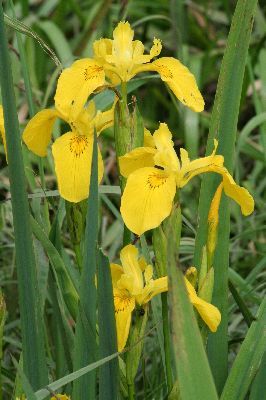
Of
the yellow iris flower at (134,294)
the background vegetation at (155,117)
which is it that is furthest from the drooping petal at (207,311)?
the background vegetation at (155,117)

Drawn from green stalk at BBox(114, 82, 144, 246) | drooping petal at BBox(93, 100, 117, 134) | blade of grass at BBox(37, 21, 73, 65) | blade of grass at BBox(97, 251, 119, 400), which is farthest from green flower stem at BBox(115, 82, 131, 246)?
blade of grass at BBox(37, 21, 73, 65)

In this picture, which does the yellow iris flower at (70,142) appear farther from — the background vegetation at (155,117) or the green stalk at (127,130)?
the background vegetation at (155,117)

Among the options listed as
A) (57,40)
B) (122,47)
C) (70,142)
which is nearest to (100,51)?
(122,47)

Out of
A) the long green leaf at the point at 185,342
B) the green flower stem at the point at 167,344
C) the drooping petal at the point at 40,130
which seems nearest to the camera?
the long green leaf at the point at 185,342

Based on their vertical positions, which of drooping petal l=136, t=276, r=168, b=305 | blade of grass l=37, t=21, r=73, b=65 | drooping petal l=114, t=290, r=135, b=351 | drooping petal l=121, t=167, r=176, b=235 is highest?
blade of grass l=37, t=21, r=73, b=65

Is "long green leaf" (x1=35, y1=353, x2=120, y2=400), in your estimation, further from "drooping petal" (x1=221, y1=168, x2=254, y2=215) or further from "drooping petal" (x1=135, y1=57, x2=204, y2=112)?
"drooping petal" (x1=135, y1=57, x2=204, y2=112)
